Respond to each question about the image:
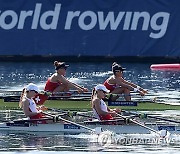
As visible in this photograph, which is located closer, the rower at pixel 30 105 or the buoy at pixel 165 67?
the rower at pixel 30 105

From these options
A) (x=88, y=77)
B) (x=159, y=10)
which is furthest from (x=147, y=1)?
(x=88, y=77)

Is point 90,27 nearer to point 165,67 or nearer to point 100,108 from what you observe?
point 165,67

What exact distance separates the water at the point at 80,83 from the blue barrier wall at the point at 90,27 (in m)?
0.98

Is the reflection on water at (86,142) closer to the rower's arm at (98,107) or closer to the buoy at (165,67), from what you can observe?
the rower's arm at (98,107)

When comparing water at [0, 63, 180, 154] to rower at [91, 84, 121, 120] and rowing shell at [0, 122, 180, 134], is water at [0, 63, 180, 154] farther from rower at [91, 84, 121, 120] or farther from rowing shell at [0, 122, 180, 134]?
rower at [91, 84, 121, 120]

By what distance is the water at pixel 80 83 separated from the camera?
64.6ft

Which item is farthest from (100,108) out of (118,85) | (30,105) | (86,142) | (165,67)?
(165,67)

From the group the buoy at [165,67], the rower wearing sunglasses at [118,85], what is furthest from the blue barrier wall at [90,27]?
the rower wearing sunglasses at [118,85]

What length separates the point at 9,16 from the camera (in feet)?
138

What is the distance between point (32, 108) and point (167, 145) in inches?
152

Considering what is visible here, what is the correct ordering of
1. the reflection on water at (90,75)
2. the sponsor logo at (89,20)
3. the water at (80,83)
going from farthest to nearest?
the sponsor logo at (89,20)
the reflection on water at (90,75)
the water at (80,83)

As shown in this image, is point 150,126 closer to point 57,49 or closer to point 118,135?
point 118,135

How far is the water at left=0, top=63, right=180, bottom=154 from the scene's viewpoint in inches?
776

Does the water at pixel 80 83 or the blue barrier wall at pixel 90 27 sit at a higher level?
the blue barrier wall at pixel 90 27
